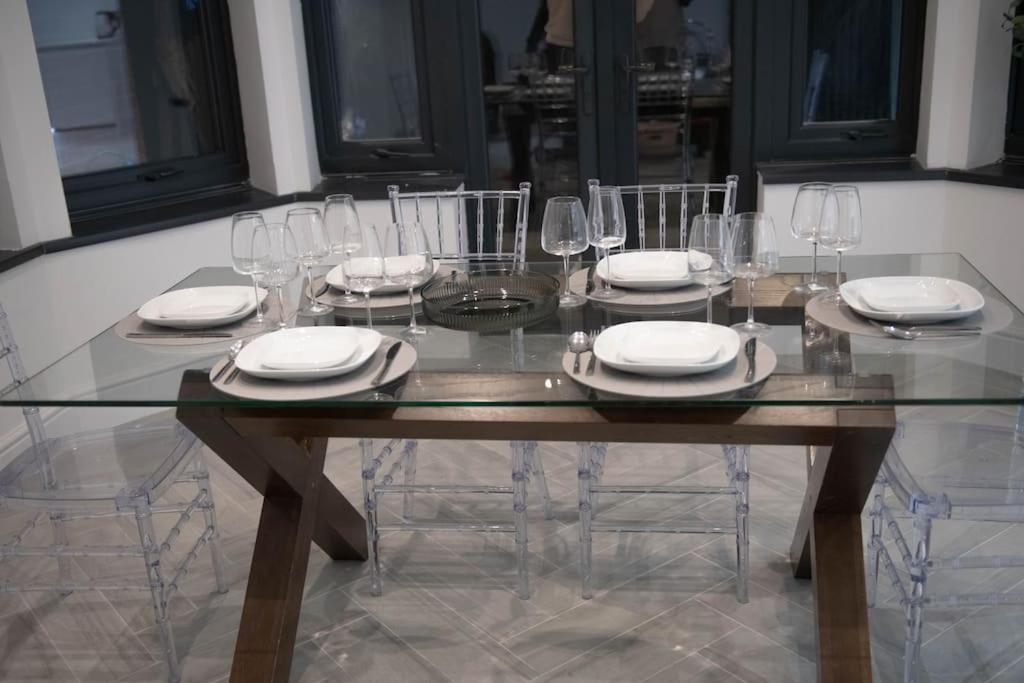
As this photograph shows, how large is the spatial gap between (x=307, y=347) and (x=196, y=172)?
2.43 meters

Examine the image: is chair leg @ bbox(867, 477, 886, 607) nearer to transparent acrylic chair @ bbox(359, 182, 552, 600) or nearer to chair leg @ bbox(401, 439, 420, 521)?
transparent acrylic chair @ bbox(359, 182, 552, 600)

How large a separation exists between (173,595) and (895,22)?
126 inches

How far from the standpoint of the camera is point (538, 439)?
2.01 meters

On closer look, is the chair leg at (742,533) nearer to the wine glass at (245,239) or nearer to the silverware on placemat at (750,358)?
the silverware on placemat at (750,358)

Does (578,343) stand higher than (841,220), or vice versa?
(841,220)

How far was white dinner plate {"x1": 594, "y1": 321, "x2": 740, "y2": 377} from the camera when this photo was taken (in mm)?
1790

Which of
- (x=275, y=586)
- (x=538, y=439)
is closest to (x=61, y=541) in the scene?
(x=275, y=586)

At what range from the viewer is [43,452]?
8.18ft

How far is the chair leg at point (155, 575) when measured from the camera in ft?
7.54

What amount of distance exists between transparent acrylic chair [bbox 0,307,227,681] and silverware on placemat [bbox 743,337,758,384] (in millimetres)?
1286

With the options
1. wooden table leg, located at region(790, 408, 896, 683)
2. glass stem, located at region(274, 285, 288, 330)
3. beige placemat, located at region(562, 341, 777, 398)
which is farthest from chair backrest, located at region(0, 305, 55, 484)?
wooden table leg, located at region(790, 408, 896, 683)

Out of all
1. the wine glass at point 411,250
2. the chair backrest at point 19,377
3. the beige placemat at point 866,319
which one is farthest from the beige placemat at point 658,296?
the chair backrest at point 19,377

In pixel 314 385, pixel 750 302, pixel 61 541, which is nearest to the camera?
pixel 314 385

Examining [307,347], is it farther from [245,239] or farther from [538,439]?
[538,439]
